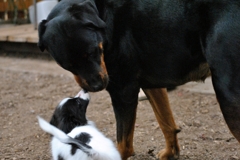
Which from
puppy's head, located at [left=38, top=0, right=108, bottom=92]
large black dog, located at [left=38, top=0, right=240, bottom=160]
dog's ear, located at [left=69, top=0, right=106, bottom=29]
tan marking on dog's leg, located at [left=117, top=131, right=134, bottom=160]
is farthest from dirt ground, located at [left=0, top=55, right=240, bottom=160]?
dog's ear, located at [left=69, top=0, right=106, bottom=29]

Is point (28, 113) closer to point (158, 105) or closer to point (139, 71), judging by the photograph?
point (158, 105)

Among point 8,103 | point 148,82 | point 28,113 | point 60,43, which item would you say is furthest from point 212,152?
point 8,103

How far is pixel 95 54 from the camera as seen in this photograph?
102 inches

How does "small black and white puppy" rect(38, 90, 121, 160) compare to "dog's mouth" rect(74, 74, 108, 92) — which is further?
"dog's mouth" rect(74, 74, 108, 92)

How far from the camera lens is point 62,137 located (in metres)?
2.43

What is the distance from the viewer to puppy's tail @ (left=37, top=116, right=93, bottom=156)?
242 centimetres

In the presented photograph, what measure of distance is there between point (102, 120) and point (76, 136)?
159cm

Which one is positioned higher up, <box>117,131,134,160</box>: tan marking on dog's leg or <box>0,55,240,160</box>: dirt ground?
<box>117,131,134,160</box>: tan marking on dog's leg

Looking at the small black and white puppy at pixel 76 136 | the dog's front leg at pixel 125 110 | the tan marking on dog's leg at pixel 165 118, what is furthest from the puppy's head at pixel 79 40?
the tan marking on dog's leg at pixel 165 118

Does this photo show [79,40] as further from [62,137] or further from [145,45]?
[62,137]

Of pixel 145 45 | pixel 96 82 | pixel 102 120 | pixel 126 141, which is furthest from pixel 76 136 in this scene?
pixel 102 120

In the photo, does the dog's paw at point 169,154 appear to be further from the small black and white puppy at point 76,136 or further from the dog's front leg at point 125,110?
the small black and white puppy at point 76,136

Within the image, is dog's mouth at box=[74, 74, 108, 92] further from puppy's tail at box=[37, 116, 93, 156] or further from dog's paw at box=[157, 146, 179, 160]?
dog's paw at box=[157, 146, 179, 160]

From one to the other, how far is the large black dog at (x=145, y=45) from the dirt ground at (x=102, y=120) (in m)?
0.91
